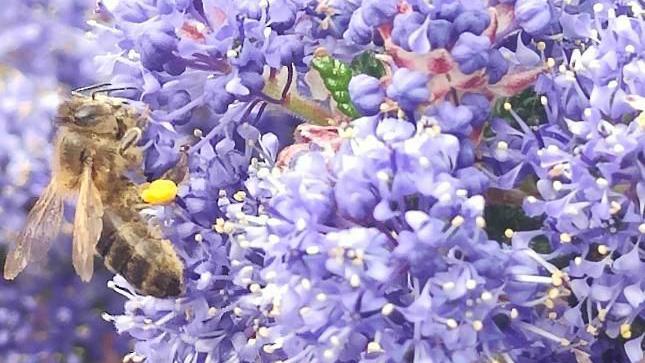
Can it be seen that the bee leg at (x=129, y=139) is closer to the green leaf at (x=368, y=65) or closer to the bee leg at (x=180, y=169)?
the bee leg at (x=180, y=169)

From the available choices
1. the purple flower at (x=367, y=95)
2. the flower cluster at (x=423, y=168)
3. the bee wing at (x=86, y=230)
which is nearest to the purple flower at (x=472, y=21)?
the flower cluster at (x=423, y=168)

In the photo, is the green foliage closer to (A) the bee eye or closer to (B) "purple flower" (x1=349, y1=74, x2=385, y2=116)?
(B) "purple flower" (x1=349, y1=74, x2=385, y2=116)

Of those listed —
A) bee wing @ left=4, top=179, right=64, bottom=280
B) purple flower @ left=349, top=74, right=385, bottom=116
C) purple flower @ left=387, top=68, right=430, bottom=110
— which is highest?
purple flower @ left=387, top=68, right=430, bottom=110

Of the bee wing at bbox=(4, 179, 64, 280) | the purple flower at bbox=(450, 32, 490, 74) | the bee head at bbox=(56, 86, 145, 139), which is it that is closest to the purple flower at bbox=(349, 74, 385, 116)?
the purple flower at bbox=(450, 32, 490, 74)

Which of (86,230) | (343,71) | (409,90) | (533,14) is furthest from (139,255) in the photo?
(533,14)

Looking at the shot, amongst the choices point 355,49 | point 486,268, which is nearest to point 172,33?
point 355,49

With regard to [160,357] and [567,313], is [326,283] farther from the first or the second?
[160,357]
